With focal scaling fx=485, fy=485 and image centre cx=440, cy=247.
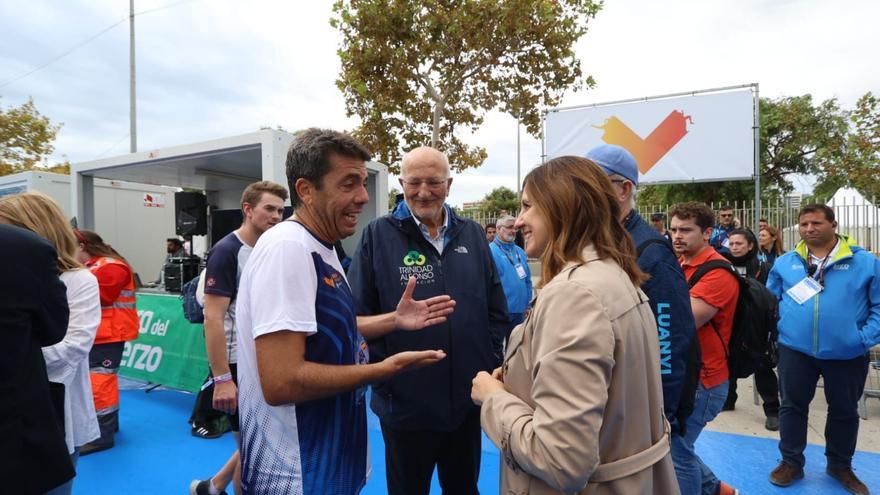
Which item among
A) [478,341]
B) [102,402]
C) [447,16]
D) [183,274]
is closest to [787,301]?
[478,341]

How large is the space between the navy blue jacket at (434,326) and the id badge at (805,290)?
2.48 metres

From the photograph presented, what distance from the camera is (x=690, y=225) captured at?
282 centimetres

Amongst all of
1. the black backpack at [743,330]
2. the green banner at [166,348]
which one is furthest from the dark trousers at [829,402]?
the green banner at [166,348]

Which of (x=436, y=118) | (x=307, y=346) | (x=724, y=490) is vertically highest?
(x=436, y=118)

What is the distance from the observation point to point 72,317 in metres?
2.43

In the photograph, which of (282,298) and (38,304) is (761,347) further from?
(38,304)

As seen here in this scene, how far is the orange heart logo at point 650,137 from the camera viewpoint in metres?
8.64

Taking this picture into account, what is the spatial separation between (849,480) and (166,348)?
6.17 meters

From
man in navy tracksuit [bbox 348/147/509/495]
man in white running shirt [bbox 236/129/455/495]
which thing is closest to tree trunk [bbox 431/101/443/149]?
man in navy tracksuit [bbox 348/147/509/495]

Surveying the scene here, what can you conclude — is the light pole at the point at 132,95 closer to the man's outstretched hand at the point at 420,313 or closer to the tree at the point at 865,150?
the man's outstretched hand at the point at 420,313

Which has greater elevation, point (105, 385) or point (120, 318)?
point (120, 318)

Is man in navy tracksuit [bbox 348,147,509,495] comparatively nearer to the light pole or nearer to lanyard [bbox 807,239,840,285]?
lanyard [bbox 807,239,840,285]

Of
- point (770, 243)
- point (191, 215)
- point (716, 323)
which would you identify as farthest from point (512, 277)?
point (191, 215)

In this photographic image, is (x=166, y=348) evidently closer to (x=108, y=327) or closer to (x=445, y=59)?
(x=108, y=327)
